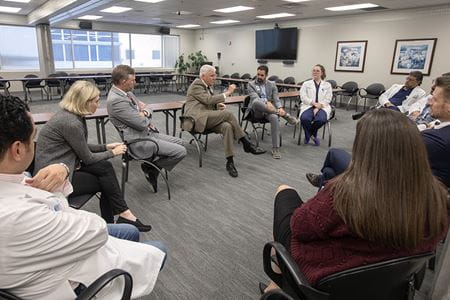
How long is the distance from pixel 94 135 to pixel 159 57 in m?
9.61

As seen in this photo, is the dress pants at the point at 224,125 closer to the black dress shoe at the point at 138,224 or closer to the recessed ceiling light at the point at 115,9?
the black dress shoe at the point at 138,224

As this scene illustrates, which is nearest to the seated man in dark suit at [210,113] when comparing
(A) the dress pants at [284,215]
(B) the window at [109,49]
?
(A) the dress pants at [284,215]

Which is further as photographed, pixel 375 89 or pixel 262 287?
pixel 375 89

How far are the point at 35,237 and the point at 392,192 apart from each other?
104 cm

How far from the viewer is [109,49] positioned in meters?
12.6

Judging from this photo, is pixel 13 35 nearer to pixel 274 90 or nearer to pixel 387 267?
pixel 274 90

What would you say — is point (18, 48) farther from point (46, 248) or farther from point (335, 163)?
point (46, 248)

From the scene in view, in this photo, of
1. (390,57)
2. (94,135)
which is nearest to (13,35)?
(94,135)

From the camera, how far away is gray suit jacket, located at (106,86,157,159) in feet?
8.98

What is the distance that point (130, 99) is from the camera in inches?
115

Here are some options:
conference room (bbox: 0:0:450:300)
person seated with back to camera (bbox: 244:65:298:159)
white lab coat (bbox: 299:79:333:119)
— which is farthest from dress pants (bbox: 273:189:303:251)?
white lab coat (bbox: 299:79:333:119)

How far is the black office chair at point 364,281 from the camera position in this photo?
0.92 m

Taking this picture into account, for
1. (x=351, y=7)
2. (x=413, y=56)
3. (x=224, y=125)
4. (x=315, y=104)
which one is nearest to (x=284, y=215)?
(x=224, y=125)

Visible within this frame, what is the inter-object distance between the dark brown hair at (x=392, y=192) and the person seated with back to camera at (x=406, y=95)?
148 inches
